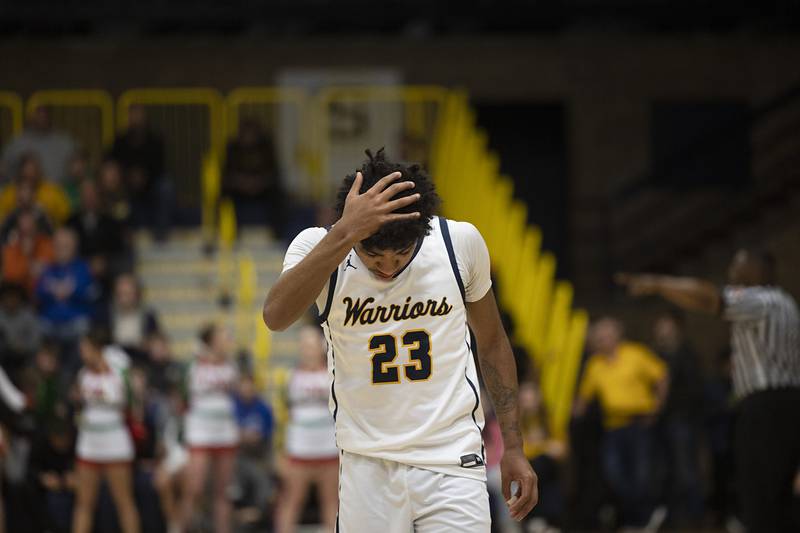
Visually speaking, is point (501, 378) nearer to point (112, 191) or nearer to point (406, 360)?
point (406, 360)

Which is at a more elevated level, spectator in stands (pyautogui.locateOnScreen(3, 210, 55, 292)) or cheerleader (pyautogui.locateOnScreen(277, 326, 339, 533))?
spectator in stands (pyautogui.locateOnScreen(3, 210, 55, 292))

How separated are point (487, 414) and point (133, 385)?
3424 millimetres

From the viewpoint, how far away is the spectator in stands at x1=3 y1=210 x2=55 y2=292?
50.9 feet

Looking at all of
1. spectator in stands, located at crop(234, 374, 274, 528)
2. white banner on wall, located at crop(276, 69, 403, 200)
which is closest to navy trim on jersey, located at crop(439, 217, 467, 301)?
spectator in stands, located at crop(234, 374, 274, 528)

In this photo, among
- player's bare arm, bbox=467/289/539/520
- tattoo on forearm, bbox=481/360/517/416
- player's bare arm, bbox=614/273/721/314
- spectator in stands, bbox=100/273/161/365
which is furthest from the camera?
spectator in stands, bbox=100/273/161/365

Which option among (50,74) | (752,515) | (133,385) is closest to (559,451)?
(133,385)

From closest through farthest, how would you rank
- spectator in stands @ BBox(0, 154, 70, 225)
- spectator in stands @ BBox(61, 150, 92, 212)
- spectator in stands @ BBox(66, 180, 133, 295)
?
spectator in stands @ BBox(66, 180, 133, 295), spectator in stands @ BBox(0, 154, 70, 225), spectator in stands @ BBox(61, 150, 92, 212)

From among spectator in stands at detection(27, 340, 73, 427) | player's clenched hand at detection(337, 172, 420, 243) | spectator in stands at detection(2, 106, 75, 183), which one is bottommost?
spectator in stands at detection(27, 340, 73, 427)

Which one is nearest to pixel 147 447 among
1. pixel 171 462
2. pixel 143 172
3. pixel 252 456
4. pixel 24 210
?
pixel 171 462

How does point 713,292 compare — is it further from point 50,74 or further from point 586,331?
point 50,74

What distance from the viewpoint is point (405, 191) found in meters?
5.07

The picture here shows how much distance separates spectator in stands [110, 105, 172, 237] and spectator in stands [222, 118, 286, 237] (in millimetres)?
793

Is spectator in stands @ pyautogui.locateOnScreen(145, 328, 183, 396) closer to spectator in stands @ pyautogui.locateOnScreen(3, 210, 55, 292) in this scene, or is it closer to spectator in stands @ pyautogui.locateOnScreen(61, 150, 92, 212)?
spectator in stands @ pyautogui.locateOnScreen(3, 210, 55, 292)

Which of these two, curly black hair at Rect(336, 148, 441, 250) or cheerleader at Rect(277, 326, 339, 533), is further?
cheerleader at Rect(277, 326, 339, 533)
